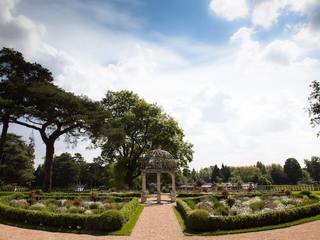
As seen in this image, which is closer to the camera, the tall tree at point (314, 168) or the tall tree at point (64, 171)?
the tall tree at point (64, 171)

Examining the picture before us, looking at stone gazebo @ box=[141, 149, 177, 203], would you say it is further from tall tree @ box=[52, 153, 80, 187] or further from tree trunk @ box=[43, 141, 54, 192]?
tall tree @ box=[52, 153, 80, 187]

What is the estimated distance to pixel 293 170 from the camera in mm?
91000

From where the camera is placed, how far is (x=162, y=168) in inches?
1235

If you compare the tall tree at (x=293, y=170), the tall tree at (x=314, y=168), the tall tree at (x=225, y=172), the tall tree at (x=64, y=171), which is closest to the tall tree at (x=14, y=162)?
the tall tree at (x=64, y=171)

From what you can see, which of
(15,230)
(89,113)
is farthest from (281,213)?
(89,113)

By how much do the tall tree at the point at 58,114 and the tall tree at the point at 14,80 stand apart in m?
1.01

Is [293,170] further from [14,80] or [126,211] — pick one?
[126,211]

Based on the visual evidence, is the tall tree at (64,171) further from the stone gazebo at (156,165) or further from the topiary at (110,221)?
the topiary at (110,221)

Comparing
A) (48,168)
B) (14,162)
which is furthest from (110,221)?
(14,162)

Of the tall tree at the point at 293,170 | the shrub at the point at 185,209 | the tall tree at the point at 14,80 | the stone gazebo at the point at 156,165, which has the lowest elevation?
the shrub at the point at 185,209

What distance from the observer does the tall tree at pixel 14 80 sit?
34.7m

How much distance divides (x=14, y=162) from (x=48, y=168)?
30765 millimetres

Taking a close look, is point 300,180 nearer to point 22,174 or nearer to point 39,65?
point 22,174

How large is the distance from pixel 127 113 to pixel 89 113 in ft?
34.7
